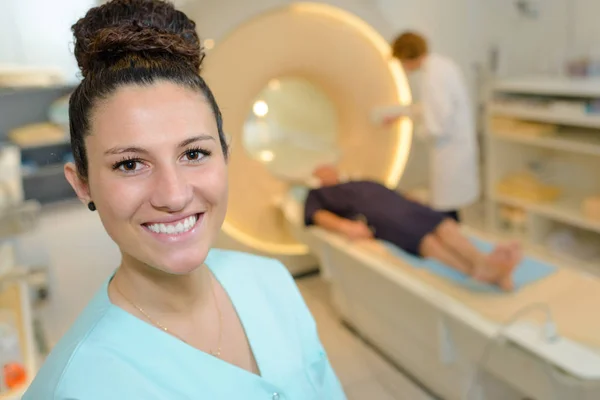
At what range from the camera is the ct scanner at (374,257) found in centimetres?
155

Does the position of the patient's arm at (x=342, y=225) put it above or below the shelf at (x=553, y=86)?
below

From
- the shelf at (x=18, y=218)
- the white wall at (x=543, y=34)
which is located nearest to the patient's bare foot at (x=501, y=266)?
the shelf at (x=18, y=218)

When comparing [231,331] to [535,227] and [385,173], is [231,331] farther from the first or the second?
[535,227]

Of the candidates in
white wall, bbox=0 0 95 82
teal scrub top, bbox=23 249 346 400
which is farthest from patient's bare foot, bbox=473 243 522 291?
white wall, bbox=0 0 95 82

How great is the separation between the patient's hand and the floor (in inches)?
17.3

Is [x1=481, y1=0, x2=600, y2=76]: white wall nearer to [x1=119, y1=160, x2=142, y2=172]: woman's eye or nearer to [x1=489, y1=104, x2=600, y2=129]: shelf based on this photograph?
[x1=489, y1=104, x2=600, y2=129]: shelf

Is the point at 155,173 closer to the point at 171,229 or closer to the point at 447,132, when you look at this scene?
the point at 171,229

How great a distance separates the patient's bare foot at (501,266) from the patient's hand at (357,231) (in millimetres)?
588

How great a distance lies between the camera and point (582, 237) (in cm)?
322

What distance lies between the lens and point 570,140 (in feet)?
9.53

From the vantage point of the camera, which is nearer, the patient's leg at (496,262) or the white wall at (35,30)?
the patient's leg at (496,262)

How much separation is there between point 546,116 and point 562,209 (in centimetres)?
52

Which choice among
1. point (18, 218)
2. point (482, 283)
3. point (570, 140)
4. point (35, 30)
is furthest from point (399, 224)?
point (35, 30)

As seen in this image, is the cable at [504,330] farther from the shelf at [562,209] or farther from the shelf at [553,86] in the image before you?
the shelf at [553,86]
